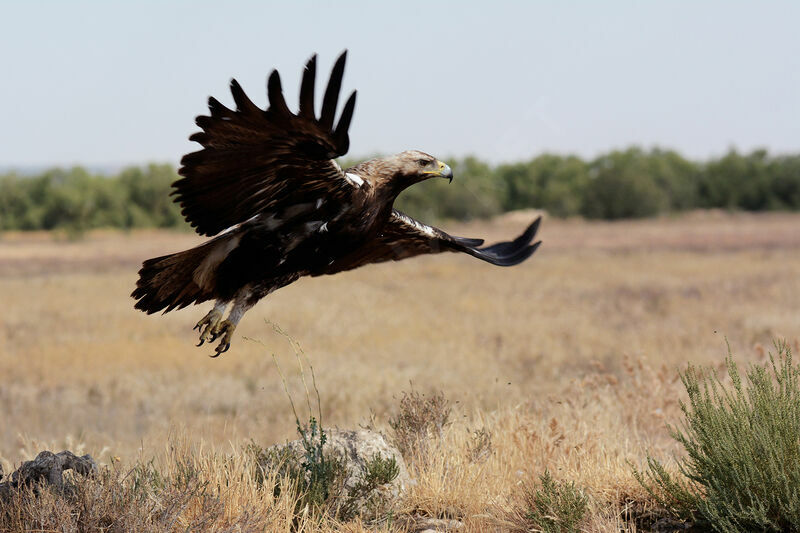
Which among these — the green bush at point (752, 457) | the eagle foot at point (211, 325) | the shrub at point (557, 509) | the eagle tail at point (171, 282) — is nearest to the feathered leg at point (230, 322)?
the eagle foot at point (211, 325)

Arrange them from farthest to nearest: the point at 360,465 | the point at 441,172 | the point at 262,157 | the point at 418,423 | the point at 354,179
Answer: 1. the point at 418,423
2. the point at 360,465
3. the point at 441,172
4. the point at 354,179
5. the point at 262,157

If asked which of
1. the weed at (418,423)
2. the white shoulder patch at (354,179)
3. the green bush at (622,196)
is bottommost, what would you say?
the weed at (418,423)

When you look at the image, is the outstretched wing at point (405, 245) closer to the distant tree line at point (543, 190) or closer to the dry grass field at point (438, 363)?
the dry grass field at point (438, 363)

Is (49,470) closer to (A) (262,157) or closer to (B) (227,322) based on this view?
(B) (227,322)

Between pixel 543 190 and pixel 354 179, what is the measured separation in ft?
283

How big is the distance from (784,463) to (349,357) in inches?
436

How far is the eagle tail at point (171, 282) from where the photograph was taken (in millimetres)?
4949

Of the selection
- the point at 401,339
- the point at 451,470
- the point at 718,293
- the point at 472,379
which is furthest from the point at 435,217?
the point at 451,470

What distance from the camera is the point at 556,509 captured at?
Answer: 4.96m

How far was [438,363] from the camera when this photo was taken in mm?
14695

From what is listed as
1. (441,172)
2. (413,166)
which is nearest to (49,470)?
(413,166)

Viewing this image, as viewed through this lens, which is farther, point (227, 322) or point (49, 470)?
point (49, 470)

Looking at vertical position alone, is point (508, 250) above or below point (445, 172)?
below

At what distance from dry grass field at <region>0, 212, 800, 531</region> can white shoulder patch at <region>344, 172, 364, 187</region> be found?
5.67 feet
